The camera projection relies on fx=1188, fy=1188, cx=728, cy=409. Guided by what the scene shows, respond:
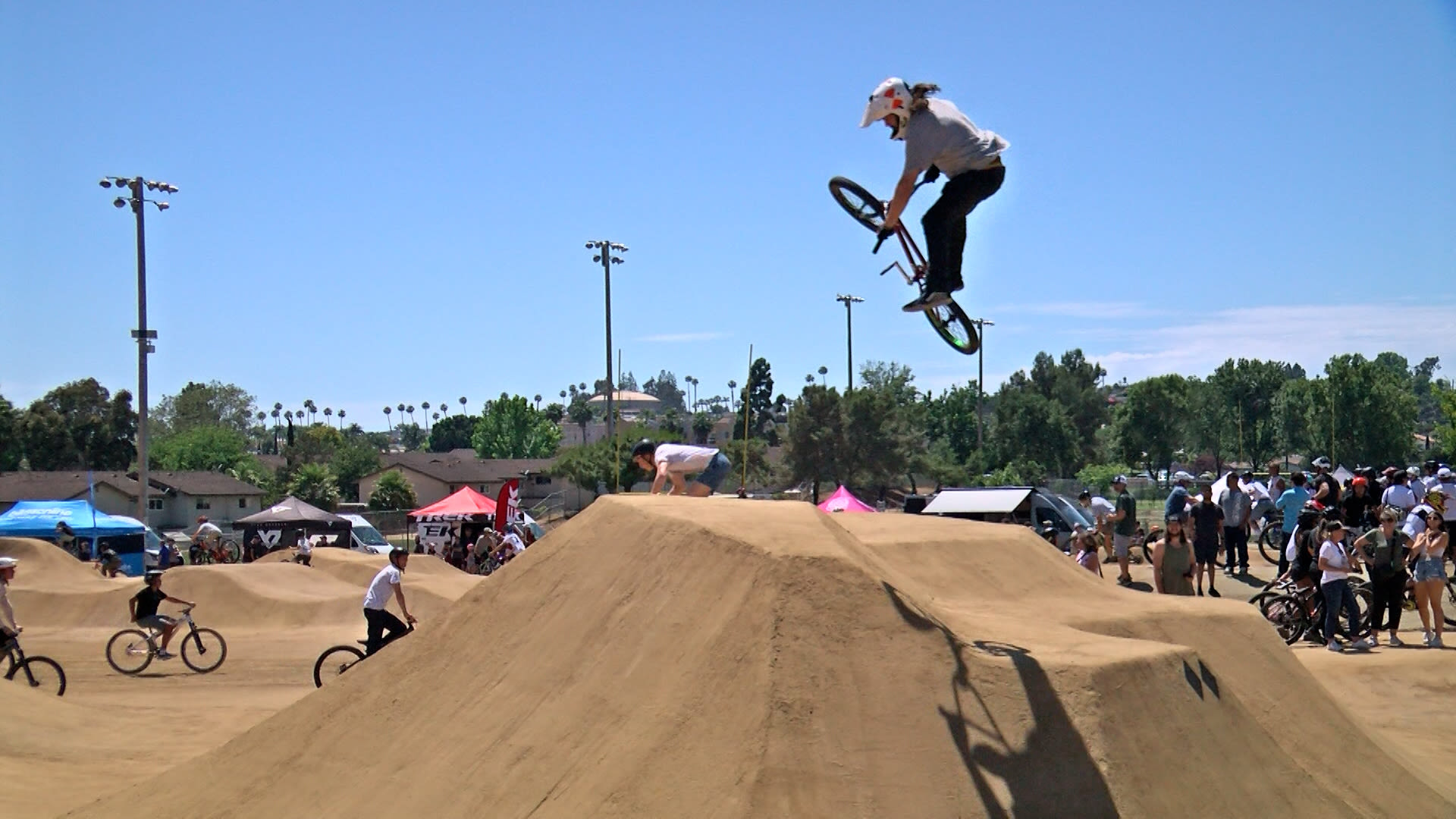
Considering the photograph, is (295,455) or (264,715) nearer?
(264,715)

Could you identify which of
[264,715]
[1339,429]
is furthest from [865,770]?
[1339,429]

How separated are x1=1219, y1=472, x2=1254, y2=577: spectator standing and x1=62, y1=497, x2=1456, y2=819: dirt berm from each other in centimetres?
869

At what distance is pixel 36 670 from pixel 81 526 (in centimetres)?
1707

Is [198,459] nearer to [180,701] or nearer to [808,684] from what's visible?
[180,701]

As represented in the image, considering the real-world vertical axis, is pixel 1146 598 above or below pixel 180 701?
above

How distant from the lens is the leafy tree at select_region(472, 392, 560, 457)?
107m

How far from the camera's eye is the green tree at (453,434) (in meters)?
144

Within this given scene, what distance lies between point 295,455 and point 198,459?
6.61m

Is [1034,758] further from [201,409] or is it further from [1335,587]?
[201,409]

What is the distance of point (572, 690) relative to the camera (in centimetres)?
899

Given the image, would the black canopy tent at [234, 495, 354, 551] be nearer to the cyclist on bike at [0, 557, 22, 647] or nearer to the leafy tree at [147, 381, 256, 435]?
the cyclist on bike at [0, 557, 22, 647]

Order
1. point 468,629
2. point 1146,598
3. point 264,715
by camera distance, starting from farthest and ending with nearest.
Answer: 1. point 264,715
2. point 1146,598
3. point 468,629

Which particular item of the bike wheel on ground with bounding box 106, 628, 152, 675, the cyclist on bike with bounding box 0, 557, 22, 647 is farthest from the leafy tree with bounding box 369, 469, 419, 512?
the cyclist on bike with bounding box 0, 557, 22, 647

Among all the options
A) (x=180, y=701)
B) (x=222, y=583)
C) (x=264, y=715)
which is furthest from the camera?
(x=222, y=583)
